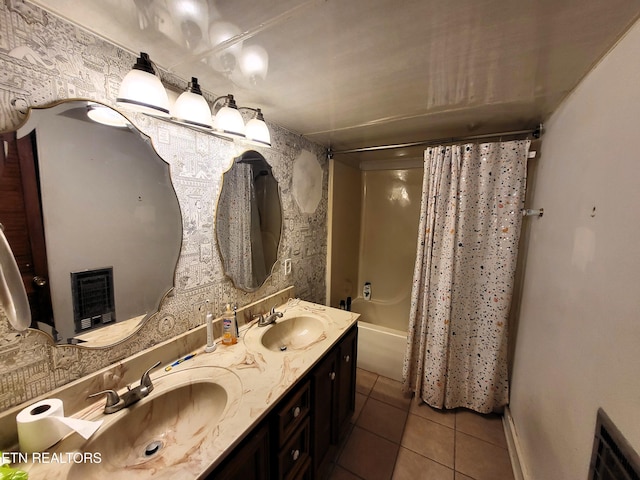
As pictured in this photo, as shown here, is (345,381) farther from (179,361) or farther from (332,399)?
(179,361)

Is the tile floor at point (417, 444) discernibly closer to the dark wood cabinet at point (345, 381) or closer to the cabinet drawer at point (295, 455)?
→ the dark wood cabinet at point (345, 381)

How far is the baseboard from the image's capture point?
1.35 meters

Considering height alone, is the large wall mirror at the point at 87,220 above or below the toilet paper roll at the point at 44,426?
above

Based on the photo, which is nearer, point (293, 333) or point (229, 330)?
point (229, 330)

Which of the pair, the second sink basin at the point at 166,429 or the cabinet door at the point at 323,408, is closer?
the second sink basin at the point at 166,429

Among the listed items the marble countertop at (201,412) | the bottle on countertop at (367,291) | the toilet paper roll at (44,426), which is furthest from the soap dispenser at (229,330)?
the bottle on countertop at (367,291)

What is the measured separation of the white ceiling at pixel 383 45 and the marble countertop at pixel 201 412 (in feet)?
4.21

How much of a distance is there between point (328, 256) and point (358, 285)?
0.91 meters

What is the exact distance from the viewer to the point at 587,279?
868mm

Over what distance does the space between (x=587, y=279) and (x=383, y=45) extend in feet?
3.65

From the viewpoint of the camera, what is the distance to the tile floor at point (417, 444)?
1.41m

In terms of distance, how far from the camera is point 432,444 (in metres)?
1.58

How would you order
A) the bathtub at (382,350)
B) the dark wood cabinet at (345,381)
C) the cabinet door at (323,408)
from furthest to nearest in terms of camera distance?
the bathtub at (382,350), the dark wood cabinet at (345,381), the cabinet door at (323,408)

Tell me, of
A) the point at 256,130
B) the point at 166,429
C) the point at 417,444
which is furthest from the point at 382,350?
the point at 256,130
